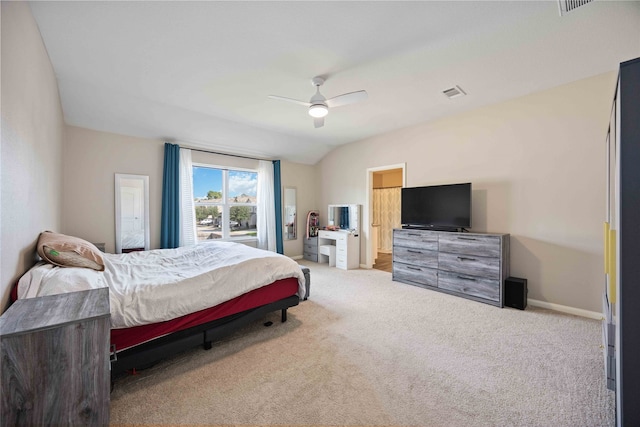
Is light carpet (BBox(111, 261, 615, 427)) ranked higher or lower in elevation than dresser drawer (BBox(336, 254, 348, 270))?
lower

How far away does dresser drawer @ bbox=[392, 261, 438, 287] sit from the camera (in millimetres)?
3969

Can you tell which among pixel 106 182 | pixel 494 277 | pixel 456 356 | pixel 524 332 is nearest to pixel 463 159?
pixel 494 277

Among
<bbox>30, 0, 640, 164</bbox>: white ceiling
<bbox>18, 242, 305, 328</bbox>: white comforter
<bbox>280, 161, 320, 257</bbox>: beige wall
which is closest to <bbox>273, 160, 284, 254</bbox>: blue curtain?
<bbox>280, 161, 320, 257</bbox>: beige wall

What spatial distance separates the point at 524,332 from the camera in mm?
2631

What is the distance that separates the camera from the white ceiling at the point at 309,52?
6.35 ft

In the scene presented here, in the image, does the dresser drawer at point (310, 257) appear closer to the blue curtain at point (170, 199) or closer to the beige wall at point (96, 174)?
the blue curtain at point (170, 199)

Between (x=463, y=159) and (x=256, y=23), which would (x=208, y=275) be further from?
(x=463, y=159)

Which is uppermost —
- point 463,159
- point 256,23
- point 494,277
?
point 256,23

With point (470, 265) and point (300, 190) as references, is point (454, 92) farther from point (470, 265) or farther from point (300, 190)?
point (300, 190)

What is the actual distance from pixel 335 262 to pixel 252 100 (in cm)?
366

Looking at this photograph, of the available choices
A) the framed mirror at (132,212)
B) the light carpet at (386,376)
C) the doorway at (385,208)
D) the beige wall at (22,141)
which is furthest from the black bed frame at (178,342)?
the doorway at (385,208)

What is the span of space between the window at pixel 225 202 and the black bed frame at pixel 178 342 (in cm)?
306

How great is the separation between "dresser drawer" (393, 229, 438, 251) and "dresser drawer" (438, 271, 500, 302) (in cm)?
45

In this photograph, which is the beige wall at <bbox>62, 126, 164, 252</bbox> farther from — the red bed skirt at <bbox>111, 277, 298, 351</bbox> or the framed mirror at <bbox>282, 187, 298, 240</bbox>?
the red bed skirt at <bbox>111, 277, 298, 351</bbox>
